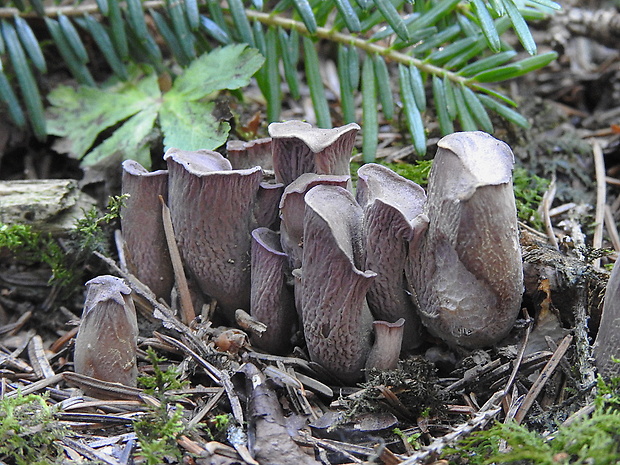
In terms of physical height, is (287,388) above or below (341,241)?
below

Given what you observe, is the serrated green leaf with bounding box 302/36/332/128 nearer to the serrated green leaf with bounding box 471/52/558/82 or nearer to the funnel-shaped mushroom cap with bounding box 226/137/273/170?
the funnel-shaped mushroom cap with bounding box 226/137/273/170

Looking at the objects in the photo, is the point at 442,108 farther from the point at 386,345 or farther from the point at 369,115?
the point at 386,345

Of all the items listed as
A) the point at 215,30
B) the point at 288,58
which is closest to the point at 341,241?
the point at 288,58

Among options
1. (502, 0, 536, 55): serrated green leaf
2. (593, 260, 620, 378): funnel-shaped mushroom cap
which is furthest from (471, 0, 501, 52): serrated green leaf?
(593, 260, 620, 378): funnel-shaped mushroom cap

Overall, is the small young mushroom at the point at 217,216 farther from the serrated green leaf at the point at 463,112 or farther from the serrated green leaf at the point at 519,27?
the serrated green leaf at the point at 519,27

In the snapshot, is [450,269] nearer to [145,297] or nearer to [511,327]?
[511,327]
